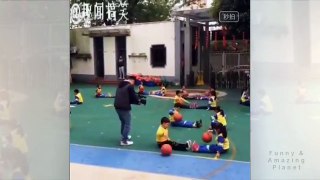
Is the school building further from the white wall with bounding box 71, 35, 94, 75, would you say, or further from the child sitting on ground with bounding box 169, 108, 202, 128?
the child sitting on ground with bounding box 169, 108, 202, 128

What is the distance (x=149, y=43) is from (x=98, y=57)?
302 centimetres

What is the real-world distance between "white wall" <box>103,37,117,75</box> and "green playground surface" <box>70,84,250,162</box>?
23.9 feet

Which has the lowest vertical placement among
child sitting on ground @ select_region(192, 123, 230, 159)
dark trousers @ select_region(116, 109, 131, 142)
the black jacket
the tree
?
child sitting on ground @ select_region(192, 123, 230, 159)

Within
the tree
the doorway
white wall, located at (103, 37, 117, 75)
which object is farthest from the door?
the tree

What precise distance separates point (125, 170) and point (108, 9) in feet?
52.4

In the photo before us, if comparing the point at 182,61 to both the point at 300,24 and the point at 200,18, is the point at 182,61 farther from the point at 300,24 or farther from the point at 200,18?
the point at 300,24

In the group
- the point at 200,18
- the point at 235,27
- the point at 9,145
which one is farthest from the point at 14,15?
the point at 200,18

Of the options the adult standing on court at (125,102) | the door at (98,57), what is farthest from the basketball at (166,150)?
the door at (98,57)

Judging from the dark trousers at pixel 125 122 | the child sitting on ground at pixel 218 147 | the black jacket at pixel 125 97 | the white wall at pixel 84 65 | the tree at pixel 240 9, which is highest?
the tree at pixel 240 9

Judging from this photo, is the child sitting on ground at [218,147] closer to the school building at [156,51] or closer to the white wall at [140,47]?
the school building at [156,51]

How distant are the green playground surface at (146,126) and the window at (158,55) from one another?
6107mm

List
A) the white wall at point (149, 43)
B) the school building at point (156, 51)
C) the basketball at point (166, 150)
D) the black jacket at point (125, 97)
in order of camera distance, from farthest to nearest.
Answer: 1. the white wall at point (149, 43)
2. the school building at point (156, 51)
3. the black jacket at point (125, 97)
4. the basketball at point (166, 150)

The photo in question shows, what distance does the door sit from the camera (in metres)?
20.5

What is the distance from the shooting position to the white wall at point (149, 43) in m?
18.2
